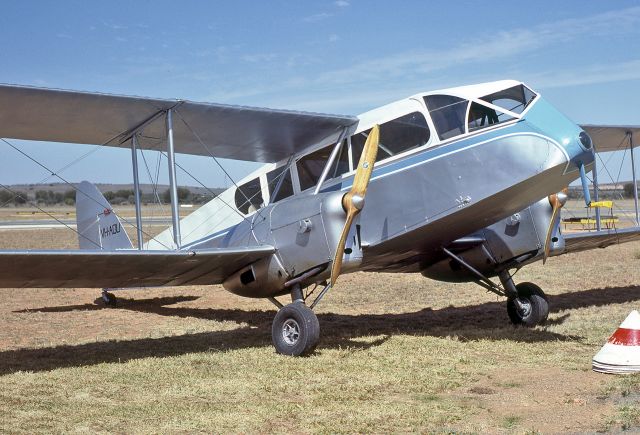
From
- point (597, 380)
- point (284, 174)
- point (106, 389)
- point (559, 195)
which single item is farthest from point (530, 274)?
point (106, 389)

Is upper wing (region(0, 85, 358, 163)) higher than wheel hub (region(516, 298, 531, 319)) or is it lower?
higher

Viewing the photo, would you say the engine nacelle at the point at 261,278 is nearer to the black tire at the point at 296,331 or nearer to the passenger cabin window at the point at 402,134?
the black tire at the point at 296,331

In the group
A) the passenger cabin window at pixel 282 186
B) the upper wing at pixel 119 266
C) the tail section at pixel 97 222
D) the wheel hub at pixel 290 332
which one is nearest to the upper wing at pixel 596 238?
the passenger cabin window at pixel 282 186

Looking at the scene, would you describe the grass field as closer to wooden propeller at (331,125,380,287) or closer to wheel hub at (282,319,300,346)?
wheel hub at (282,319,300,346)

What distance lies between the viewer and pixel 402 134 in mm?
10422

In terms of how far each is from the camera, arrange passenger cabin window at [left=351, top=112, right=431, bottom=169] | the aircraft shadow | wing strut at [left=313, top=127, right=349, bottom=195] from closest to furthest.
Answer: passenger cabin window at [left=351, top=112, right=431, bottom=169] < the aircraft shadow < wing strut at [left=313, top=127, right=349, bottom=195]

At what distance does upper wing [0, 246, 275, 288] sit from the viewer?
29.8 feet

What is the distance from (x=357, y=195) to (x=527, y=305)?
442 centimetres

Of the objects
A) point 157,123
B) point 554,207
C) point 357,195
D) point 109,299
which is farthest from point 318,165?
point 109,299

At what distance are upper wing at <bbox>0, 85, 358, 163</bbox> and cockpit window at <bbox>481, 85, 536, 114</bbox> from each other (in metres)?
2.09

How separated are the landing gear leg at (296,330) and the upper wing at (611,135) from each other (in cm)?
742

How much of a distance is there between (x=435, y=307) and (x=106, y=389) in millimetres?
8529

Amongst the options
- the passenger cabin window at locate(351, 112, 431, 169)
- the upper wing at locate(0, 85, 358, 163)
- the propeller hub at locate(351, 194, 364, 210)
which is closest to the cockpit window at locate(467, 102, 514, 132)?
the passenger cabin window at locate(351, 112, 431, 169)

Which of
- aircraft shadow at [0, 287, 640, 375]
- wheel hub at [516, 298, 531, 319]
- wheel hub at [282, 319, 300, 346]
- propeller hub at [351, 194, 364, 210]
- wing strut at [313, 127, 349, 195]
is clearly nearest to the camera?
propeller hub at [351, 194, 364, 210]
